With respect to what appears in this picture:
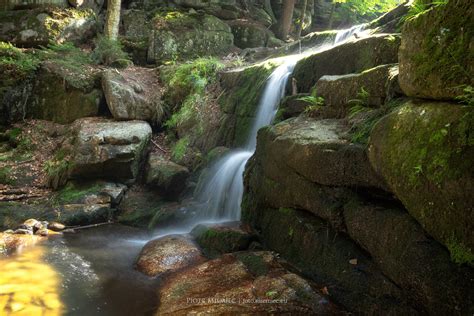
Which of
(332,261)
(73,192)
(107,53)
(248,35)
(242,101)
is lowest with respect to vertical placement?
(73,192)

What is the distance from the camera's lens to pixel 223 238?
6.39m

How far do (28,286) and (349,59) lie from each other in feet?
24.3

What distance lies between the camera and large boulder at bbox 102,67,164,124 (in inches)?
427

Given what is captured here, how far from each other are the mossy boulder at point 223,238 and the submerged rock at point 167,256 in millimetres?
196

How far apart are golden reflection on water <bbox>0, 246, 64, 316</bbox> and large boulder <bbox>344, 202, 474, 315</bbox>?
167 inches

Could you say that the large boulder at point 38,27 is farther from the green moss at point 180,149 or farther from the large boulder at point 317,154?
the large boulder at point 317,154

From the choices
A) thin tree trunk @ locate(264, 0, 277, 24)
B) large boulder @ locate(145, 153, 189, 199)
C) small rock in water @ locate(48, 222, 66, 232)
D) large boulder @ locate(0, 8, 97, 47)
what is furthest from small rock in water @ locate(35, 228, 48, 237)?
thin tree trunk @ locate(264, 0, 277, 24)

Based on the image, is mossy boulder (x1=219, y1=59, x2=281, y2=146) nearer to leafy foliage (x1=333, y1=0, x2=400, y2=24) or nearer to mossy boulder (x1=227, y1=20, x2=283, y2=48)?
mossy boulder (x1=227, y1=20, x2=283, y2=48)

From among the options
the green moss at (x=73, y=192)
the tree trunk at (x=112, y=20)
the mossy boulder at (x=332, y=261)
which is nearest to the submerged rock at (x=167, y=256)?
the mossy boulder at (x=332, y=261)

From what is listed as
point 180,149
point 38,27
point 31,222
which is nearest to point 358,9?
point 180,149

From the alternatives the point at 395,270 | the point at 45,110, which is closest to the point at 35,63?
the point at 45,110

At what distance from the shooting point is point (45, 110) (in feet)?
38.0

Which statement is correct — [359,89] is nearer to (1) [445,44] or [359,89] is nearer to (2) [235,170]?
(1) [445,44]

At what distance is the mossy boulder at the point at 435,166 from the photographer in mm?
3012
